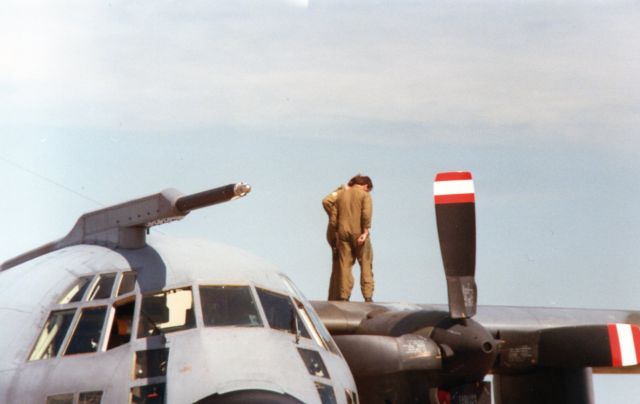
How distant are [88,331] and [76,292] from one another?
0.56 m

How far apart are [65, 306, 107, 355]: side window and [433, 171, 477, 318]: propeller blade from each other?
6340mm

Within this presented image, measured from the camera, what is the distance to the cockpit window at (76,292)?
9.49 metres

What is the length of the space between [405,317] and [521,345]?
7.77ft

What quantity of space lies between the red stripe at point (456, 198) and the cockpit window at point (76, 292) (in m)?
Result: 6.24

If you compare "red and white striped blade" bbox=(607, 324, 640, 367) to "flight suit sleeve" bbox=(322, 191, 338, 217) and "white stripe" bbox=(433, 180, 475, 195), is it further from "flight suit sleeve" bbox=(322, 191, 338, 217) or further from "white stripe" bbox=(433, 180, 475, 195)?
"flight suit sleeve" bbox=(322, 191, 338, 217)

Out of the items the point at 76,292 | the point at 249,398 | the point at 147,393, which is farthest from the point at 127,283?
the point at 249,398

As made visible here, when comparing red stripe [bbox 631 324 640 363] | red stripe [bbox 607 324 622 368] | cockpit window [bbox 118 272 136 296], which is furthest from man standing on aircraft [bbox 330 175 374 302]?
cockpit window [bbox 118 272 136 296]

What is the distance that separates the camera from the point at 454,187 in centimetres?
1434

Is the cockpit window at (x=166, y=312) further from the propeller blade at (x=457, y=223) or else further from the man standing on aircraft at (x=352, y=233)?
the man standing on aircraft at (x=352, y=233)

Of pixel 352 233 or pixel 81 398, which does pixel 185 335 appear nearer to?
pixel 81 398

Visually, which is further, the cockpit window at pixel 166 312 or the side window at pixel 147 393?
the cockpit window at pixel 166 312

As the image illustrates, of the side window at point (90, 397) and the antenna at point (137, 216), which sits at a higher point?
the antenna at point (137, 216)

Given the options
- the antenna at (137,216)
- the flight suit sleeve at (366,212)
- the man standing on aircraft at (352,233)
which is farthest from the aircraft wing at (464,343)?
the antenna at (137,216)

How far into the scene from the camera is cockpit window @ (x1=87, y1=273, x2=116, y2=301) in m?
9.44
